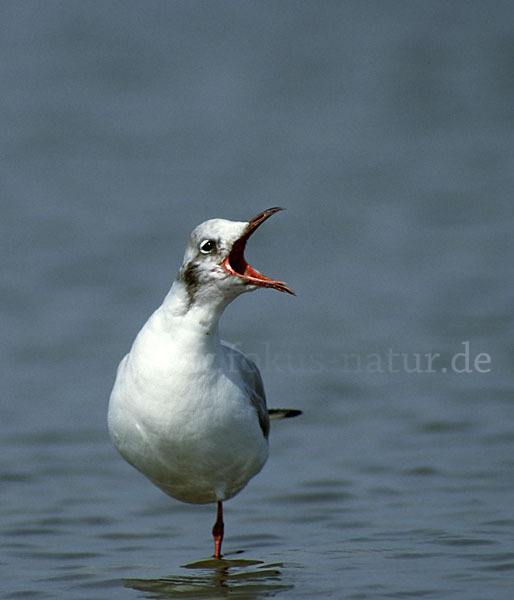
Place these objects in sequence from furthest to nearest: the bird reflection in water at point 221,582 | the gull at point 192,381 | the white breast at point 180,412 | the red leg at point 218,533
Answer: the red leg at point 218,533 → the bird reflection in water at point 221,582 → the white breast at point 180,412 → the gull at point 192,381

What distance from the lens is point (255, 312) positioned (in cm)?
1284

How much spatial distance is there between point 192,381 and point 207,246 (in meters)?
0.66

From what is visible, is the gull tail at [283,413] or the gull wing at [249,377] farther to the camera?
the gull tail at [283,413]

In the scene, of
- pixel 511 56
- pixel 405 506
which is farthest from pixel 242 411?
pixel 511 56

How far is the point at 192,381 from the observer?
5.66 metres

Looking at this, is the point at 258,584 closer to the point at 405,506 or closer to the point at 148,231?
the point at 405,506

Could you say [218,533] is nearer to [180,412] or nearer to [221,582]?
[221,582]

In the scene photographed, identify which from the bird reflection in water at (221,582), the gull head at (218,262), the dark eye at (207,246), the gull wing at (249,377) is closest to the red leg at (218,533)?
the bird reflection in water at (221,582)

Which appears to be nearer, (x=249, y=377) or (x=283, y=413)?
(x=249, y=377)

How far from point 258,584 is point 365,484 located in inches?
96.8

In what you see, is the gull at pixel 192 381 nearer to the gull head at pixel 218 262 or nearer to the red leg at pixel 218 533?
the gull head at pixel 218 262

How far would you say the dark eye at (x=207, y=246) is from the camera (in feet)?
18.1

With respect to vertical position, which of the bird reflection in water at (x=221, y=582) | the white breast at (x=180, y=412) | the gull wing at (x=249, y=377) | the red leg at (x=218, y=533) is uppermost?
the gull wing at (x=249, y=377)

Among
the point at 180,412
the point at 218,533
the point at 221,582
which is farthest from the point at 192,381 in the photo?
the point at 218,533
